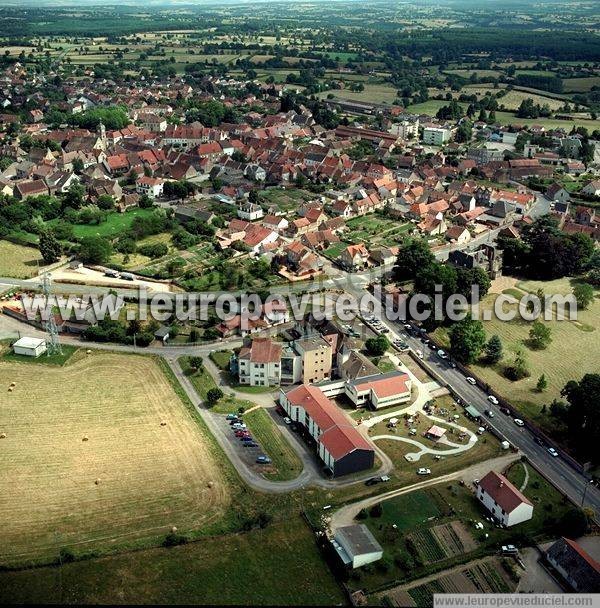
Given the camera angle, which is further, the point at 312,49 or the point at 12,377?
the point at 312,49

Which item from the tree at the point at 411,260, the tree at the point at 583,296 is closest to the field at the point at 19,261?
the tree at the point at 411,260

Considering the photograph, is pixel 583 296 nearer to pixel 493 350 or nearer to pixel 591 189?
pixel 493 350

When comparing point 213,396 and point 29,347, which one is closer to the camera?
point 213,396

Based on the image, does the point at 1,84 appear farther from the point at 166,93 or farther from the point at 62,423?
the point at 62,423

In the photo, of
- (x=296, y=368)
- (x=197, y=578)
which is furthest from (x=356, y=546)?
(x=296, y=368)

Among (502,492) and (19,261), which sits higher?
(19,261)

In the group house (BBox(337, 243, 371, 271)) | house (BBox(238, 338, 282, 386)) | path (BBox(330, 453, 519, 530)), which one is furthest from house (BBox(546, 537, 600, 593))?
house (BBox(337, 243, 371, 271))

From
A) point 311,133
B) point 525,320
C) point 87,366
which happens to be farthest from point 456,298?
point 311,133
